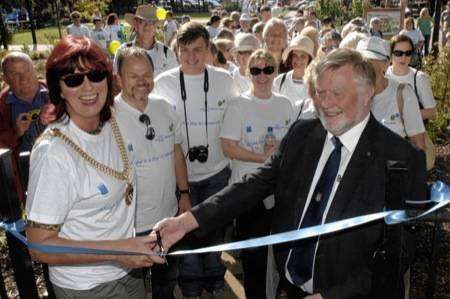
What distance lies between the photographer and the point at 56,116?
7.66 ft

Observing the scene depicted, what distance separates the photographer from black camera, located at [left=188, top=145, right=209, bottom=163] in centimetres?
412

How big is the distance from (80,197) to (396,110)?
2686 millimetres

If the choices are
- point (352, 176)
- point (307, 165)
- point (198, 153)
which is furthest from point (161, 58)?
point (352, 176)

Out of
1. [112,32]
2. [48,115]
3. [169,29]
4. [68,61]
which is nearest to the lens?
[68,61]

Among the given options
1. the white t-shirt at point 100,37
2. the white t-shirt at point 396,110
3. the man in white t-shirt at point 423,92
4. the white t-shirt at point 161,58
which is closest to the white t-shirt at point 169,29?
the white t-shirt at point 100,37

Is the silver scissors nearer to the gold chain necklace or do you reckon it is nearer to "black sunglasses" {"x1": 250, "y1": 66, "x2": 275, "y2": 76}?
the gold chain necklace

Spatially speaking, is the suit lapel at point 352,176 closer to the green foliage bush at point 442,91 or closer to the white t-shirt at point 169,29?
the green foliage bush at point 442,91

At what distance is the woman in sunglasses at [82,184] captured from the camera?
7.14ft

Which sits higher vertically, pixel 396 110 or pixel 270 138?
pixel 396 110

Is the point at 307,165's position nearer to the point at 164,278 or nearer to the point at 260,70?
the point at 260,70

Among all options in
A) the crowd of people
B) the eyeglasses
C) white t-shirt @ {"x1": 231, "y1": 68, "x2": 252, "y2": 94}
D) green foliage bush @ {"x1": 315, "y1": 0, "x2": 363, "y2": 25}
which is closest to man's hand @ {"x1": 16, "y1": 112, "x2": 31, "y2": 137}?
the crowd of people

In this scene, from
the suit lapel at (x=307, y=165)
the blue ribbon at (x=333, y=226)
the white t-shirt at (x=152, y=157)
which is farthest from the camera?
the white t-shirt at (x=152, y=157)

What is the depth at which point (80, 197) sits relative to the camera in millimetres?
2256

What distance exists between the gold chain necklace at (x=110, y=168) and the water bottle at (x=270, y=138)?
164 centimetres
